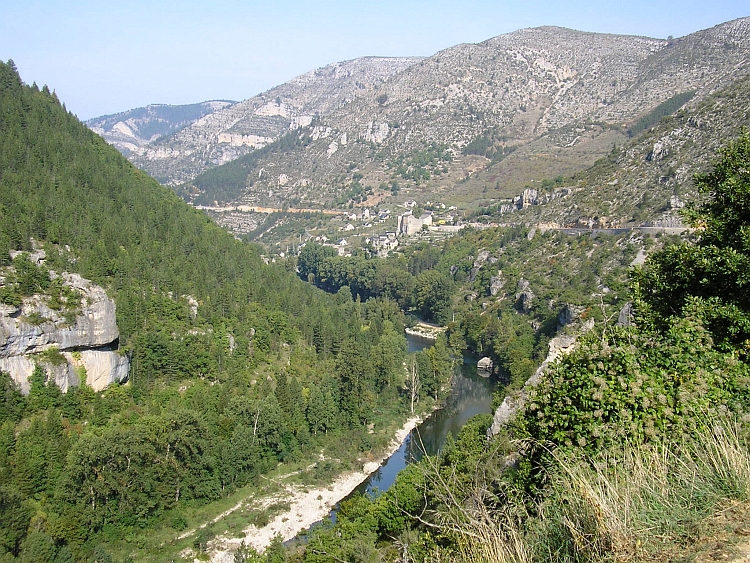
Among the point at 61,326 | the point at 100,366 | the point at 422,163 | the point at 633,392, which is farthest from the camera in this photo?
the point at 422,163

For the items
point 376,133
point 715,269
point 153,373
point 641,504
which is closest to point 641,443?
point 641,504

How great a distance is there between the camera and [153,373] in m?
34.0

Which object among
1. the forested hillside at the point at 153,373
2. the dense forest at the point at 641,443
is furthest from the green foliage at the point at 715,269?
the forested hillside at the point at 153,373

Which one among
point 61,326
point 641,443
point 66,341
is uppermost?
point 641,443

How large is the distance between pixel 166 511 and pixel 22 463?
19.6 feet

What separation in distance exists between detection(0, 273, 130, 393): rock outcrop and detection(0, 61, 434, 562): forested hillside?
0.72m

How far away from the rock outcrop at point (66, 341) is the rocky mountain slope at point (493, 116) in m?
84.8

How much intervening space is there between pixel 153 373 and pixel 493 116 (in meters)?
126

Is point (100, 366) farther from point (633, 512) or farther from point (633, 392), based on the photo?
point (633, 512)

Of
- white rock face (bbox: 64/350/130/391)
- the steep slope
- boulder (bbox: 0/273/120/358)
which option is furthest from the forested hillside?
the steep slope

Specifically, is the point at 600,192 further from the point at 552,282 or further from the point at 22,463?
the point at 22,463

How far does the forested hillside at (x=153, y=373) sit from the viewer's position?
24.4 metres

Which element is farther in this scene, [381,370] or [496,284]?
[496,284]

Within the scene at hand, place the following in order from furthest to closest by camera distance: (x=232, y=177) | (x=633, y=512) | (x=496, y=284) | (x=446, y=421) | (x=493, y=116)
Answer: (x=232, y=177) → (x=493, y=116) → (x=496, y=284) → (x=446, y=421) → (x=633, y=512)
